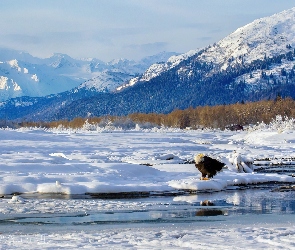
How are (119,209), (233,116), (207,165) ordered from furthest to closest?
(233,116), (207,165), (119,209)

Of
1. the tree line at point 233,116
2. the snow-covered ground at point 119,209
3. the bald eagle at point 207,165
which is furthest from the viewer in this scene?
the tree line at point 233,116

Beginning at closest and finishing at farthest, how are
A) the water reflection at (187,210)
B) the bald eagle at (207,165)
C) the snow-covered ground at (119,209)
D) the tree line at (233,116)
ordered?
the snow-covered ground at (119,209) < the water reflection at (187,210) < the bald eagle at (207,165) < the tree line at (233,116)

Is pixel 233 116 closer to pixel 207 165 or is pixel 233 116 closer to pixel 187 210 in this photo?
pixel 207 165

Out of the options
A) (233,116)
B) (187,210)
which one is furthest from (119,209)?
(233,116)

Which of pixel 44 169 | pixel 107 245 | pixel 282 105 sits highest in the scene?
pixel 282 105

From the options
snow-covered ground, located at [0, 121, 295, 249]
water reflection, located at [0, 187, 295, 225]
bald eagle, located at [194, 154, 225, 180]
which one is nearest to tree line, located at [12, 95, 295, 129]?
snow-covered ground, located at [0, 121, 295, 249]

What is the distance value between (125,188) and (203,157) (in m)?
4.85

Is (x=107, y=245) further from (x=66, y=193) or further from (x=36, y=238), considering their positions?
(x=66, y=193)

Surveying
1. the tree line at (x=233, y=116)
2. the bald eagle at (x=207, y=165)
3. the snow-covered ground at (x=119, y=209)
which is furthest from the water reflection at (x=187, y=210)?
the tree line at (x=233, y=116)

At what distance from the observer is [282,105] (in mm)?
187250

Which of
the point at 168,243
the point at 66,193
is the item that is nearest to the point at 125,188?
the point at 66,193

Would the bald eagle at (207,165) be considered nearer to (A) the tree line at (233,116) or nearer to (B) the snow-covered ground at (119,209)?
(B) the snow-covered ground at (119,209)

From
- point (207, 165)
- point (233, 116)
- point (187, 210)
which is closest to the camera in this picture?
point (187, 210)

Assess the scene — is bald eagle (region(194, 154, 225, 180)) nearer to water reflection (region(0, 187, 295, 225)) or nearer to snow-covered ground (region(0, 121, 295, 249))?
snow-covered ground (region(0, 121, 295, 249))
